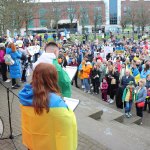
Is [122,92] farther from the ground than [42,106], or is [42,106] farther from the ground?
[42,106]

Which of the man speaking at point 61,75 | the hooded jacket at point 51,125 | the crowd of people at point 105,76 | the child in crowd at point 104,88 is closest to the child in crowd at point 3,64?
the crowd of people at point 105,76

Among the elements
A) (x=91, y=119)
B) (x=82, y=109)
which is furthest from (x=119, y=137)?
(x=82, y=109)

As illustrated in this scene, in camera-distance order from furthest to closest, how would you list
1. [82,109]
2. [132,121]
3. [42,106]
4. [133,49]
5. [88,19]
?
1. [88,19]
2. [133,49]
3. [132,121]
4. [82,109]
5. [42,106]

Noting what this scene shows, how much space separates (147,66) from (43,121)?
9.93 metres

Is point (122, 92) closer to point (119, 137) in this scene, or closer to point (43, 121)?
point (119, 137)

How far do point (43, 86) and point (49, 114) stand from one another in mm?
263

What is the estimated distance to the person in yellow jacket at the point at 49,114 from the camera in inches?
103

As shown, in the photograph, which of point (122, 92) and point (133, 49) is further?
point (133, 49)

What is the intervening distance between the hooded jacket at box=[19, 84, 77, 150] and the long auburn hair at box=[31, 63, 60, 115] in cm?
5

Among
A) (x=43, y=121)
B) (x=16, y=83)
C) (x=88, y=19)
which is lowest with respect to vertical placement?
(x=16, y=83)

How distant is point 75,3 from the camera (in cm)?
6041

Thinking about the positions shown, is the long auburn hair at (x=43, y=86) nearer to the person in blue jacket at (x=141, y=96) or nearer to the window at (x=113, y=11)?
the person in blue jacket at (x=141, y=96)

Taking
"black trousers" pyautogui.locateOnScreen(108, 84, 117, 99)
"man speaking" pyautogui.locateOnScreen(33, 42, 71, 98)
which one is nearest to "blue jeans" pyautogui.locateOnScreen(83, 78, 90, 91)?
"black trousers" pyautogui.locateOnScreen(108, 84, 117, 99)

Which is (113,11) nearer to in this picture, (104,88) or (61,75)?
(104,88)
